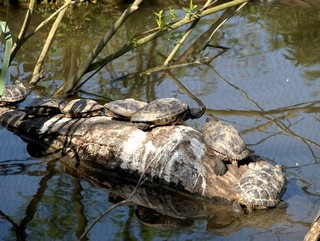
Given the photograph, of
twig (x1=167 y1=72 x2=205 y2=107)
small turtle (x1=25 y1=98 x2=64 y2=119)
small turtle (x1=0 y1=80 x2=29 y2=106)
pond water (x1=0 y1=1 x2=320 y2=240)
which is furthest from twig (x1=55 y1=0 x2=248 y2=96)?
small turtle (x1=25 y1=98 x2=64 y2=119)

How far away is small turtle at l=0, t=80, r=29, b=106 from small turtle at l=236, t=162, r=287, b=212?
3.19 m

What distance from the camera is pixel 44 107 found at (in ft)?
23.8

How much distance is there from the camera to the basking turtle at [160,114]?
6.30 m

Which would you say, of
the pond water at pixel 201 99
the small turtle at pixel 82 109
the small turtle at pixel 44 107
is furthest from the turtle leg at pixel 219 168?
the small turtle at pixel 44 107

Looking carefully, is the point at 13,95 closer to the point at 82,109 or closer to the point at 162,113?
the point at 82,109

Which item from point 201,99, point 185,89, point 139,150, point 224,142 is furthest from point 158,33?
point 224,142

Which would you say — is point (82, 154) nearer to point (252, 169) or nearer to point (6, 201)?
point (6, 201)

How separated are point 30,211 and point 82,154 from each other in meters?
1.11

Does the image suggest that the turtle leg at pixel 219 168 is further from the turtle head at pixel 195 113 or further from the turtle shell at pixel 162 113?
the turtle head at pixel 195 113

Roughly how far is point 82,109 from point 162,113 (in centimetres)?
104

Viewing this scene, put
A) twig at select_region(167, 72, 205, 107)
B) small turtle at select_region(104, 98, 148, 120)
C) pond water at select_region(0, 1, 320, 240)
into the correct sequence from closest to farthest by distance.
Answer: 1. pond water at select_region(0, 1, 320, 240)
2. small turtle at select_region(104, 98, 148, 120)
3. twig at select_region(167, 72, 205, 107)

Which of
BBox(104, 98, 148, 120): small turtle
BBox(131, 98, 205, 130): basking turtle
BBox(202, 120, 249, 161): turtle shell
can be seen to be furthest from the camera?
BBox(104, 98, 148, 120): small turtle

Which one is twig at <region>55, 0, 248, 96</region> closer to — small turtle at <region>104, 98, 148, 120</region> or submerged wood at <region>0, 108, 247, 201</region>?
submerged wood at <region>0, 108, 247, 201</region>

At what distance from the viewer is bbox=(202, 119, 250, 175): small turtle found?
594cm
